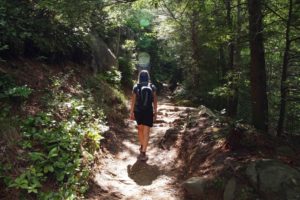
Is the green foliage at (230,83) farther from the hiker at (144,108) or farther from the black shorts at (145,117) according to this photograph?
the black shorts at (145,117)

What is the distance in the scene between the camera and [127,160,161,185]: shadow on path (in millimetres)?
6268

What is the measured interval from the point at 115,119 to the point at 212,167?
477 cm

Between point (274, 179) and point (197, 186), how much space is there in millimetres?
1227

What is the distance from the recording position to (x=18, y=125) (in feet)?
18.1

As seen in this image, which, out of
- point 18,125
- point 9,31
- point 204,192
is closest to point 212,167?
point 204,192

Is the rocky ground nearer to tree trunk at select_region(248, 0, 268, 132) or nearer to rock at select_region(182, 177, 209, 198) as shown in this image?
rock at select_region(182, 177, 209, 198)

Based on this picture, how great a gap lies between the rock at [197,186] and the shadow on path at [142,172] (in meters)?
1.12

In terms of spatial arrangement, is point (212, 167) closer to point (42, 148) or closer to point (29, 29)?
point (42, 148)

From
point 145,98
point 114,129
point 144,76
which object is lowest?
point 114,129

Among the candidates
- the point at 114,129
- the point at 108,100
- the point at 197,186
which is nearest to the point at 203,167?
the point at 197,186

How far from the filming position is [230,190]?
4.79 m

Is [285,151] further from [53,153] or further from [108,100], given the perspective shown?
[108,100]

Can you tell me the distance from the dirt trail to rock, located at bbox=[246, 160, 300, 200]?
1.40m

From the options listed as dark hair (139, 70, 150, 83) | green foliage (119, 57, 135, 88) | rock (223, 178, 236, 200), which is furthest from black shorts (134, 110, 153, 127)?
green foliage (119, 57, 135, 88)
